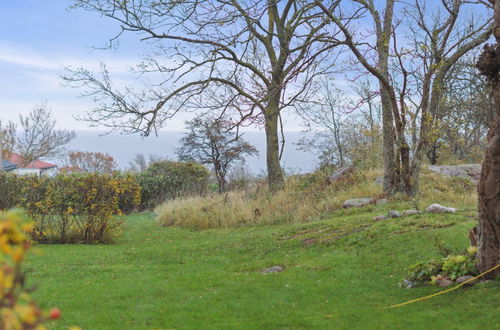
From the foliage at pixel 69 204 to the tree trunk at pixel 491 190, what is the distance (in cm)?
825

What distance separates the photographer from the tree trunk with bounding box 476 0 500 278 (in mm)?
5688

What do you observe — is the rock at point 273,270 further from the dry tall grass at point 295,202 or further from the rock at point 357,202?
the rock at point 357,202

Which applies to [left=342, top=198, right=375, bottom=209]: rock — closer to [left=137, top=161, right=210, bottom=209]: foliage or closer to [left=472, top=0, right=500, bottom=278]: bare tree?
[left=472, top=0, right=500, bottom=278]: bare tree

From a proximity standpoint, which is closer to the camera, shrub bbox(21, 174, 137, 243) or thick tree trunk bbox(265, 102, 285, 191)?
shrub bbox(21, 174, 137, 243)

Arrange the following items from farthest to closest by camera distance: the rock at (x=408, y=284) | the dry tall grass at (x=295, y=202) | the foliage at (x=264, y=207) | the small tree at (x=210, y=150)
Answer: the small tree at (x=210, y=150) < the foliage at (x=264, y=207) < the dry tall grass at (x=295, y=202) < the rock at (x=408, y=284)

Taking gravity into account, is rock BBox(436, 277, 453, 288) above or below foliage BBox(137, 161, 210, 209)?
below

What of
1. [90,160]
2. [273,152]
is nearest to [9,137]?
[90,160]

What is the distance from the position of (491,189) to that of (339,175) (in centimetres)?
1106

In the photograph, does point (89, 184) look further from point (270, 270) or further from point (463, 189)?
point (463, 189)

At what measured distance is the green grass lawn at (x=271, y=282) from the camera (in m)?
5.18

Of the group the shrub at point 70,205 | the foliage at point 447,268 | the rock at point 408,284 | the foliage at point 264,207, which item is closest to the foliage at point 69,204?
the shrub at point 70,205

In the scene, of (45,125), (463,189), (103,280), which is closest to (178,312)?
(103,280)

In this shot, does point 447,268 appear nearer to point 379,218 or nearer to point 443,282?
point 443,282

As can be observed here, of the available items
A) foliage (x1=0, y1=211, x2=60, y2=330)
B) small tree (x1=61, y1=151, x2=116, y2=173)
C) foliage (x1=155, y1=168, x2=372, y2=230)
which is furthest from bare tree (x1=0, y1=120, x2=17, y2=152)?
foliage (x1=0, y1=211, x2=60, y2=330)
